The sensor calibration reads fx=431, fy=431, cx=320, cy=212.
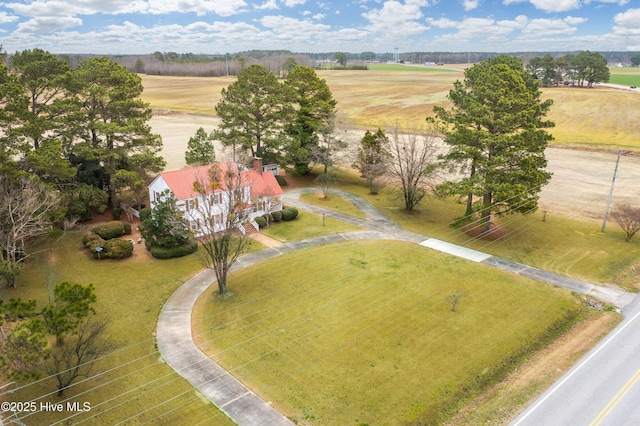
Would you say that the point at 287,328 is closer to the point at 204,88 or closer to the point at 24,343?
the point at 24,343

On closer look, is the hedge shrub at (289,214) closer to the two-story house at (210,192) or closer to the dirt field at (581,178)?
the two-story house at (210,192)

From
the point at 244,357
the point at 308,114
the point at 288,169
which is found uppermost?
the point at 308,114

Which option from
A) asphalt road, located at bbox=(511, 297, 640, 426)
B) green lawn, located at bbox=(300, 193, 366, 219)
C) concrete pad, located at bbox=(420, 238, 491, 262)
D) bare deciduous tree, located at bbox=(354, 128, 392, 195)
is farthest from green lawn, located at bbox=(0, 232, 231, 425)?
bare deciduous tree, located at bbox=(354, 128, 392, 195)

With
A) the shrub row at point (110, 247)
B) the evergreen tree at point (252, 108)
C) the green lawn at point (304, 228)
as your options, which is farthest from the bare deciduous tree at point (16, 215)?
the evergreen tree at point (252, 108)

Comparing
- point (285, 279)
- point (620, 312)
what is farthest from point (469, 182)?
point (285, 279)

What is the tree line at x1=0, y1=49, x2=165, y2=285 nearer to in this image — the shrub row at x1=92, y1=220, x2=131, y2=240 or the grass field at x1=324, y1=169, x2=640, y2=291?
the shrub row at x1=92, y1=220, x2=131, y2=240

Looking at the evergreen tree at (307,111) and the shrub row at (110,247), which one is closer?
the shrub row at (110,247)

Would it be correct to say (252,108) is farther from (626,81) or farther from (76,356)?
(626,81)
